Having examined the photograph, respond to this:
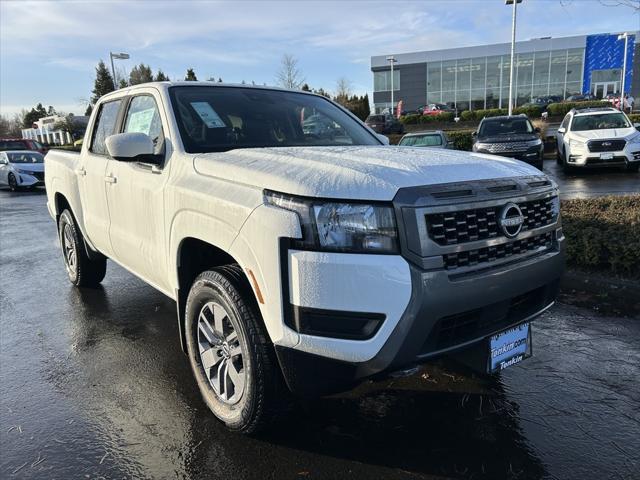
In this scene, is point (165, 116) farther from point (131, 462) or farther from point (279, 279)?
point (131, 462)

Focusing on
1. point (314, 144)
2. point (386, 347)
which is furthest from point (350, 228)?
point (314, 144)

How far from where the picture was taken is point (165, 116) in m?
3.46

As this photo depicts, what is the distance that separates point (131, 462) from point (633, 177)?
1410cm

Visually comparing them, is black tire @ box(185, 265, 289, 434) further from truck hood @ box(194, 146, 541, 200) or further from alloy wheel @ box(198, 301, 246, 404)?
truck hood @ box(194, 146, 541, 200)

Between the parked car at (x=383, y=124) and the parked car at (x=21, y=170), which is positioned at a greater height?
the parked car at (x=383, y=124)

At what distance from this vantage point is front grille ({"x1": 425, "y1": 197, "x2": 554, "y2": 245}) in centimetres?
226

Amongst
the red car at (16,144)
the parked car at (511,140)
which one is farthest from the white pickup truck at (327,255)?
the red car at (16,144)

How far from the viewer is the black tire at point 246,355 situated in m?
2.48

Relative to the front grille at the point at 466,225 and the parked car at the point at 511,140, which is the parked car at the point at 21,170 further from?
the front grille at the point at 466,225

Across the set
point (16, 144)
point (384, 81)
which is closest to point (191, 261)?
point (16, 144)

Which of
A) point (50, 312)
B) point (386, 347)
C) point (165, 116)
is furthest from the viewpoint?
point (50, 312)

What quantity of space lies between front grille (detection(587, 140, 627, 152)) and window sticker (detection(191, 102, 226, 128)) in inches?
504

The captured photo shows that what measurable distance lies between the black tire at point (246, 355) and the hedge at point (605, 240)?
410 centimetres

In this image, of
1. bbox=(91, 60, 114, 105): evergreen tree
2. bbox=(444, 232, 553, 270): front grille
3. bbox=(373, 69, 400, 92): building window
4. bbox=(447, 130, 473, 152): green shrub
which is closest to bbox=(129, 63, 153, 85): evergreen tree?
bbox=(91, 60, 114, 105): evergreen tree
